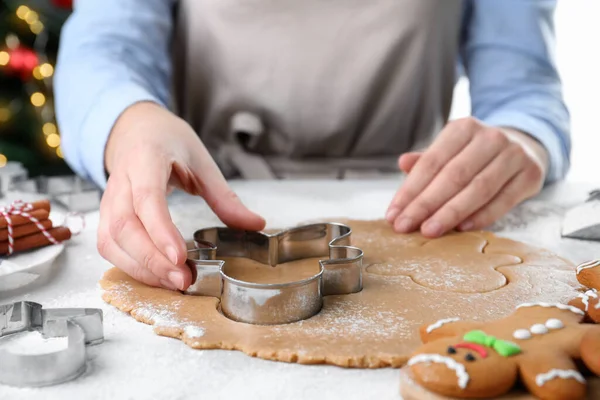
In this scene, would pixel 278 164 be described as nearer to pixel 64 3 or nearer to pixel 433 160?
pixel 433 160

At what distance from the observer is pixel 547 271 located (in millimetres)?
855

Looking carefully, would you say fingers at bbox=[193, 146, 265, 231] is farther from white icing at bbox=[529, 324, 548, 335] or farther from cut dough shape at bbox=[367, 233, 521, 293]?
white icing at bbox=[529, 324, 548, 335]

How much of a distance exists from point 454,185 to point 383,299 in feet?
1.31

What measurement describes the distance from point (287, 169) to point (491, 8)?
1.93 ft

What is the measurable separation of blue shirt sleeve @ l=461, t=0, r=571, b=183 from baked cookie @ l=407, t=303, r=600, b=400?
0.85 m

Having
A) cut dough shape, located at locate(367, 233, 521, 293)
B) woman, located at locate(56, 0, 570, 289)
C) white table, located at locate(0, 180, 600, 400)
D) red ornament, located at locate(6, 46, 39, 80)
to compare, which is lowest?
white table, located at locate(0, 180, 600, 400)

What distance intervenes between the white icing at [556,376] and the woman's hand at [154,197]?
1.34ft

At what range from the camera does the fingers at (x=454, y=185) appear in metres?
1.05

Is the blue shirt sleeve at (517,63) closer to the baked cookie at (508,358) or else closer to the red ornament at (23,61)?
the baked cookie at (508,358)

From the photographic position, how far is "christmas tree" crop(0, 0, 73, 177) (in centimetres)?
301

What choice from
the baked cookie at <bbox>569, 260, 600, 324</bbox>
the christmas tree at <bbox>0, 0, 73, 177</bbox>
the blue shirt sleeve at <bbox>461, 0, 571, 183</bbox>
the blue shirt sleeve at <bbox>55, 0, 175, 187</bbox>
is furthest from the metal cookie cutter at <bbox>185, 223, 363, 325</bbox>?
the christmas tree at <bbox>0, 0, 73, 177</bbox>

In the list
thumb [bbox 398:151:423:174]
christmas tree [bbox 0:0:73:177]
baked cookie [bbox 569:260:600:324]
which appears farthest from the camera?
christmas tree [bbox 0:0:73:177]

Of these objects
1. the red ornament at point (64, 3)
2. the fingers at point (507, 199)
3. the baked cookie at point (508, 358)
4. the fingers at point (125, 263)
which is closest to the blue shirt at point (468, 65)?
the fingers at point (507, 199)

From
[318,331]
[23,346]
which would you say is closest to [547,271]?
[318,331]
